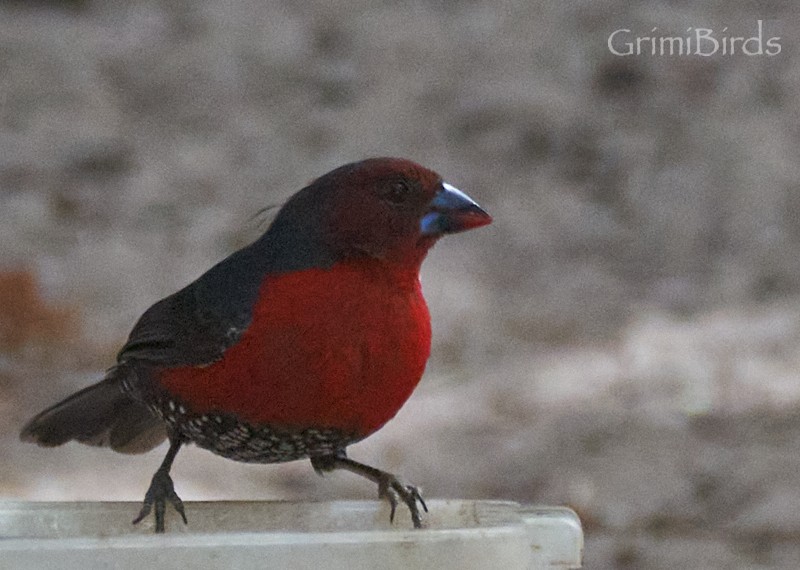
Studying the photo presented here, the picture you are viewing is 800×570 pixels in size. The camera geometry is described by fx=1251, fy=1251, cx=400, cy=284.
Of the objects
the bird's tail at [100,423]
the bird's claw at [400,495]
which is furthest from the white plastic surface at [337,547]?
the bird's tail at [100,423]

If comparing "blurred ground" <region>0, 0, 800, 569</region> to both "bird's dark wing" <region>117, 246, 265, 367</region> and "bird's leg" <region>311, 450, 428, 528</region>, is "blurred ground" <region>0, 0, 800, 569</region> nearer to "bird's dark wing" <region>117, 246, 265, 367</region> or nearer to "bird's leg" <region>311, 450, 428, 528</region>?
"bird's leg" <region>311, 450, 428, 528</region>

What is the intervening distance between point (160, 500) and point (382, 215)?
0.31 meters

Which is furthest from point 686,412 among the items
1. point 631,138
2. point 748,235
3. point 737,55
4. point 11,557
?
point 11,557

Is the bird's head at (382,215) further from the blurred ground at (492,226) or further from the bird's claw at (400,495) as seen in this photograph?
the blurred ground at (492,226)

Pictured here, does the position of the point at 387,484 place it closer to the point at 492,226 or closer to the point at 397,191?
the point at 397,191

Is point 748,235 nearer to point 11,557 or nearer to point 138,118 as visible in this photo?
point 138,118

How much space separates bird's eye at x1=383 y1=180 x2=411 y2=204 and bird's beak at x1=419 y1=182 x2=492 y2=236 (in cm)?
3

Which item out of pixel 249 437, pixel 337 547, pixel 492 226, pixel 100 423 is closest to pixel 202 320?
pixel 249 437

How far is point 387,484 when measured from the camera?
1151mm

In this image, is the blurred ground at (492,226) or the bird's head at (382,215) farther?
the blurred ground at (492,226)

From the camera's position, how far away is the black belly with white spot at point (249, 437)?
1.04 metres

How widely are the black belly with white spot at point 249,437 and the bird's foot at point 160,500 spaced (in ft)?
0.17

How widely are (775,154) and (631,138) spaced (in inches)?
8.6

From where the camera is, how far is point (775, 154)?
5.90 ft
